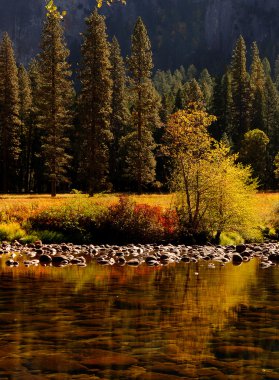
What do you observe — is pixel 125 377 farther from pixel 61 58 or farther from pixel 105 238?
pixel 61 58

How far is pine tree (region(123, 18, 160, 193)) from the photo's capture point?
56844mm

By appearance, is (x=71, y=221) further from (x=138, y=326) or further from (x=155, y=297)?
(x=138, y=326)

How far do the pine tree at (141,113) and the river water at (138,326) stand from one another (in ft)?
137

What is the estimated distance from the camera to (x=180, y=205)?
94.9 feet

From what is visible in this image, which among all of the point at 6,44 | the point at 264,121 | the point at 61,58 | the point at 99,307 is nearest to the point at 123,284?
the point at 99,307

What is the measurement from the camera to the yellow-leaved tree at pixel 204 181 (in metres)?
26.8

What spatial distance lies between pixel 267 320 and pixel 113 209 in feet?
61.2

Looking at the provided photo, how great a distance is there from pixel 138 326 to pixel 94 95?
42.9 metres

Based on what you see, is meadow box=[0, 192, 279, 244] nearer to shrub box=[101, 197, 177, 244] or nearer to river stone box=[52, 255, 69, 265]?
shrub box=[101, 197, 177, 244]

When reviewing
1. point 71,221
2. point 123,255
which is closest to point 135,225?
point 71,221

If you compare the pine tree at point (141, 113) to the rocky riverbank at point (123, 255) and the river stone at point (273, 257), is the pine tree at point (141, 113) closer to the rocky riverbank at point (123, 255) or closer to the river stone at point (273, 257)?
the rocky riverbank at point (123, 255)

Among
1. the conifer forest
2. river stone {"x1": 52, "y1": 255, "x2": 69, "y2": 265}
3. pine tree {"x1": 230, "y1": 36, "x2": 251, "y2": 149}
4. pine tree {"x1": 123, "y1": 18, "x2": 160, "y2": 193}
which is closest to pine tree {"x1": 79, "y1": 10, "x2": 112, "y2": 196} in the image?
the conifer forest

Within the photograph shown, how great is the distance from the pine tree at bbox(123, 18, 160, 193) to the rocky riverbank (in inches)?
1229

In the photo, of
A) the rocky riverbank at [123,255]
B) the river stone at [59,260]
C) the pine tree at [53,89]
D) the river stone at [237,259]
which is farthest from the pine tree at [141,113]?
the river stone at [59,260]
